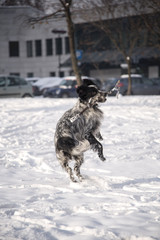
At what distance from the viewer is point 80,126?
5.45 m

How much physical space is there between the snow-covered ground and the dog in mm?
445

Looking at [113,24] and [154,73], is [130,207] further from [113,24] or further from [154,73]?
[154,73]

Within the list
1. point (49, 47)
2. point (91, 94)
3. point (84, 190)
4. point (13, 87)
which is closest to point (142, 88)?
point (13, 87)

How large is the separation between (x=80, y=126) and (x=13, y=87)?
1671 cm

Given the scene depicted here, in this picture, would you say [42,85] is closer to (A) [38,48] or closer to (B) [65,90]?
(B) [65,90]

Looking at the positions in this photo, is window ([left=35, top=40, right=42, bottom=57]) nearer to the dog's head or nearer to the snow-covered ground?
the snow-covered ground

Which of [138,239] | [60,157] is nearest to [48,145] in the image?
[60,157]

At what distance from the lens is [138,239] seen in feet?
10.7

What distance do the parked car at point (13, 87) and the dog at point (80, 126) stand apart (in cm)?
1651

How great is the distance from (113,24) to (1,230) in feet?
77.3

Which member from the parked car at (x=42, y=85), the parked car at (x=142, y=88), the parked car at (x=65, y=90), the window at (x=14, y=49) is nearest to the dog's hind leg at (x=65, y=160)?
the parked car at (x=65, y=90)

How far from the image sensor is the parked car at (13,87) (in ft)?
70.3

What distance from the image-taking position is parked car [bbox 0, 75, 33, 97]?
21438 millimetres

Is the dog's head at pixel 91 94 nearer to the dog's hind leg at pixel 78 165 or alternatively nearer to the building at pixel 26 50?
the dog's hind leg at pixel 78 165
